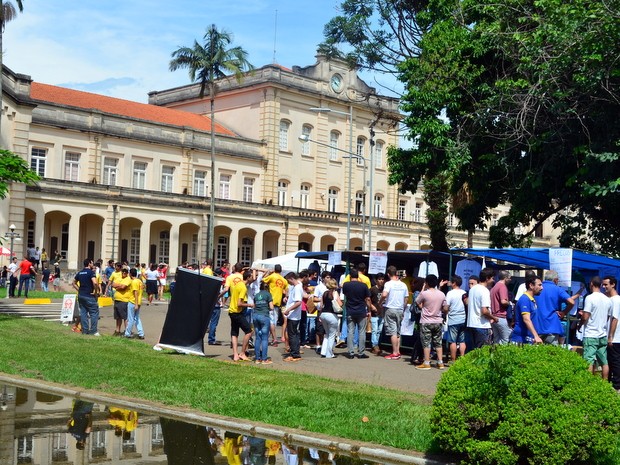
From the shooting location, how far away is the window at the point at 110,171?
49.5 metres

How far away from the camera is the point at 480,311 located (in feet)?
48.7

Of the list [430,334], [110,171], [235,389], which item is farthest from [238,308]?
[110,171]

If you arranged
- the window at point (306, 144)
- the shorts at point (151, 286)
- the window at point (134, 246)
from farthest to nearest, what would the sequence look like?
1. the window at point (306, 144)
2. the window at point (134, 246)
3. the shorts at point (151, 286)

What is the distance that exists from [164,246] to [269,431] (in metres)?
44.4

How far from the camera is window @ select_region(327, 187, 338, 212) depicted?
61.9 metres

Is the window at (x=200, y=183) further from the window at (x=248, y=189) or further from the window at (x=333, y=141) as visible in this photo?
the window at (x=333, y=141)

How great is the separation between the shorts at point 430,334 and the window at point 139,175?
124 feet

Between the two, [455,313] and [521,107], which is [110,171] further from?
[455,313]

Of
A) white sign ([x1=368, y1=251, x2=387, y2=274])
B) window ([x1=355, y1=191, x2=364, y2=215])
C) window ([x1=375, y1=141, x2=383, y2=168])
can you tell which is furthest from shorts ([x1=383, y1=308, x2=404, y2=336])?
window ([x1=375, y1=141, x2=383, y2=168])

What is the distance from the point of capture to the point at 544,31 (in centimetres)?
1844

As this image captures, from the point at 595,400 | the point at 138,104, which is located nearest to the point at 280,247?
the point at 138,104

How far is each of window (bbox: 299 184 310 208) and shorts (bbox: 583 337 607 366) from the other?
155 ft

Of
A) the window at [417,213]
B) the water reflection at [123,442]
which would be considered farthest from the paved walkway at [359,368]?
the window at [417,213]

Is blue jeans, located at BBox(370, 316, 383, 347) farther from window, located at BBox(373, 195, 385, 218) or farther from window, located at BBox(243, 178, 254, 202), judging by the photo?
window, located at BBox(373, 195, 385, 218)
